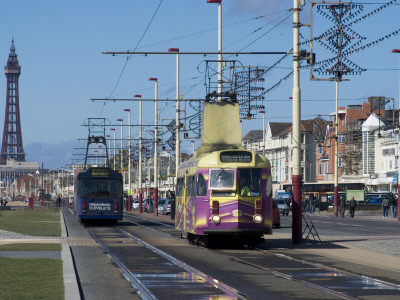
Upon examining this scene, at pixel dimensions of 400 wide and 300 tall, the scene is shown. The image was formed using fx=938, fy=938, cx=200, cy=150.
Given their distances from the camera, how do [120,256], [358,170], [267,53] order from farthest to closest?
[358,170], [267,53], [120,256]

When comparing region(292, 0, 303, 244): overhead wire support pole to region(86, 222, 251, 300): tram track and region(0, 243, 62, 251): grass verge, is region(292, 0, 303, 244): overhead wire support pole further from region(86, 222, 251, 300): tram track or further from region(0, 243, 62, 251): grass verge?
region(0, 243, 62, 251): grass verge

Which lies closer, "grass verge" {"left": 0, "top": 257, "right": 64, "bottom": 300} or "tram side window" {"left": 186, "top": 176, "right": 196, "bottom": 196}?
"grass verge" {"left": 0, "top": 257, "right": 64, "bottom": 300}

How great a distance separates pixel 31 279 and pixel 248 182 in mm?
11542

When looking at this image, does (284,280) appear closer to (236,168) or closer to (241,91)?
(236,168)

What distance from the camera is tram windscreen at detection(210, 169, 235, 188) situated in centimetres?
2736

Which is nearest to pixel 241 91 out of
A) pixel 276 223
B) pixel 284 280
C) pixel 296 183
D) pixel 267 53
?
pixel 276 223

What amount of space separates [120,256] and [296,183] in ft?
25.4

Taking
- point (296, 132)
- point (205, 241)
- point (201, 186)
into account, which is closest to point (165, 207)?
point (296, 132)

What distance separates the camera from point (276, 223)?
4541 centimetres

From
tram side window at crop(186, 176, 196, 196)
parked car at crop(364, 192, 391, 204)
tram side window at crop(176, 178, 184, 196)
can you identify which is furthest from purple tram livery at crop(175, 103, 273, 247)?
parked car at crop(364, 192, 391, 204)

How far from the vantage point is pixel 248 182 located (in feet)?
89.9

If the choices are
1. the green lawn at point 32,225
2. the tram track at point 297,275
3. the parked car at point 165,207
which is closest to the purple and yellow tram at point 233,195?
the tram track at point 297,275

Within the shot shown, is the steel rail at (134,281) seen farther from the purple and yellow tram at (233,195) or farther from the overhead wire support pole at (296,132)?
the overhead wire support pole at (296,132)

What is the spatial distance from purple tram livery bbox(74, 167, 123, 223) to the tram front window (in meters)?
20.2
